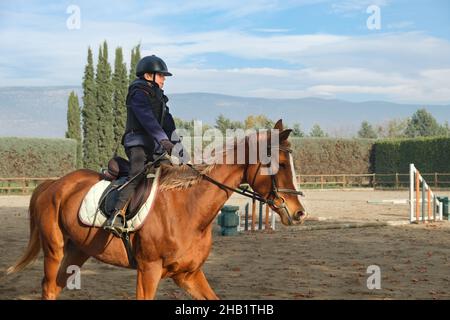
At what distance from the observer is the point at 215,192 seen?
594 centimetres

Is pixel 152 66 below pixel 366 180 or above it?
above

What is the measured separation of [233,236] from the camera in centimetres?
1533

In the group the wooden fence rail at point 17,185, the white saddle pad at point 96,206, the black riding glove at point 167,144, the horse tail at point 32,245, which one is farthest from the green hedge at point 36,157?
the black riding glove at point 167,144

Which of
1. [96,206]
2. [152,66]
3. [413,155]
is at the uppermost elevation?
[152,66]

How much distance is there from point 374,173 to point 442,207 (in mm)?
28956

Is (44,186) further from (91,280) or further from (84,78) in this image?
(84,78)

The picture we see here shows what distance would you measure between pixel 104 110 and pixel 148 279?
141ft

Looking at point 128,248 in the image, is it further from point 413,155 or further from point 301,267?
point 413,155

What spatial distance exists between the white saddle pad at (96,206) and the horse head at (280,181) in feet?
3.49

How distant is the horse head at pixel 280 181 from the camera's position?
18.4 ft

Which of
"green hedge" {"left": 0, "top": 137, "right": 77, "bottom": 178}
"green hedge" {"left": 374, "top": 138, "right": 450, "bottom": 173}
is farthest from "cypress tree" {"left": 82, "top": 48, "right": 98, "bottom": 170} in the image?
"green hedge" {"left": 374, "top": 138, "right": 450, "bottom": 173}

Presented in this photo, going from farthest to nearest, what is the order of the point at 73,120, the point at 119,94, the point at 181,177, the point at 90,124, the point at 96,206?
the point at 119,94, the point at 73,120, the point at 90,124, the point at 96,206, the point at 181,177

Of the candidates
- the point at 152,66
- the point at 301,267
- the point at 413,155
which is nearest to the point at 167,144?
the point at 152,66
